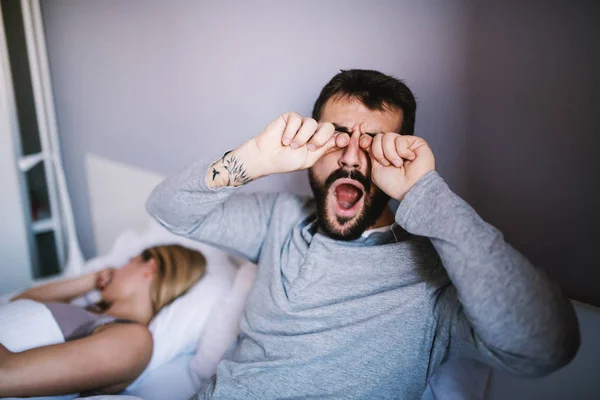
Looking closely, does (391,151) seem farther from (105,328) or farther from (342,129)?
(105,328)

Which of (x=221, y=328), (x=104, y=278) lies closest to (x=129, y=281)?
(x=104, y=278)

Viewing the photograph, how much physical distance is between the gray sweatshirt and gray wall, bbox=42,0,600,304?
0.31 meters

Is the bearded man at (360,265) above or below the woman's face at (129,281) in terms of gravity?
above

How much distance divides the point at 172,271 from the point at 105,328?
277mm

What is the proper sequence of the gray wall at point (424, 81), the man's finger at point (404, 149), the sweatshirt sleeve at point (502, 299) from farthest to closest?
1. the gray wall at point (424, 81)
2. the man's finger at point (404, 149)
3. the sweatshirt sleeve at point (502, 299)

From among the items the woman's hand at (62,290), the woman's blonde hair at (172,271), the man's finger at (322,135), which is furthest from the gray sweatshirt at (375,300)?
the woman's hand at (62,290)

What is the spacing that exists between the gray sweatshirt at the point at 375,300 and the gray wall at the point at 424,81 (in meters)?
0.31

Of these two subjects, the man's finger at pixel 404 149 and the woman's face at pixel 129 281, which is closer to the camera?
the man's finger at pixel 404 149

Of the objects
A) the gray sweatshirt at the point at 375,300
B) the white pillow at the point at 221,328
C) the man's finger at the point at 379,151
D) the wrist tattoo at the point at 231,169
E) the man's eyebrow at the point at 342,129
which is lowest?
the white pillow at the point at 221,328

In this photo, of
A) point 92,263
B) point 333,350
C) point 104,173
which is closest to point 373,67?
point 333,350

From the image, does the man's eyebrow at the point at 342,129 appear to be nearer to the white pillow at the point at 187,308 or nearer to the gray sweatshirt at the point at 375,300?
the gray sweatshirt at the point at 375,300

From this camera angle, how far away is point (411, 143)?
0.82 m

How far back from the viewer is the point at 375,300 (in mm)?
867

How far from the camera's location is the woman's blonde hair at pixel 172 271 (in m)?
1.34
